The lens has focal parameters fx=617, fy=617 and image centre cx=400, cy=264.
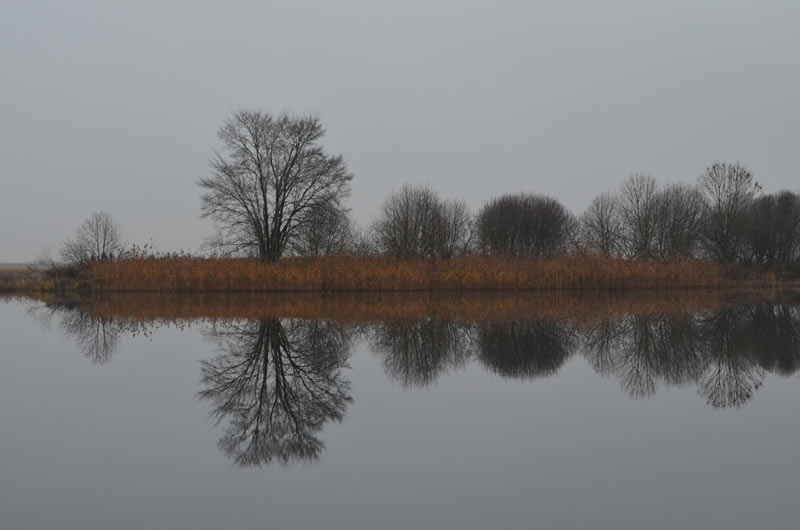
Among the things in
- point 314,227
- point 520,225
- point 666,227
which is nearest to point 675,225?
point 666,227

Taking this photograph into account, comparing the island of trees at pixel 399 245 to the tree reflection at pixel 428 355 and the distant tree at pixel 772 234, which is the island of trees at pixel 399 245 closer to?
the distant tree at pixel 772 234

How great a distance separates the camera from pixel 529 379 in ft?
25.3

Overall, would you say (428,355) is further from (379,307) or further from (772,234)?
(772,234)

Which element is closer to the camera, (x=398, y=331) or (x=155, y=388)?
(x=155, y=388)

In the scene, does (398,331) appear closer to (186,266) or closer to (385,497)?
(385,497)

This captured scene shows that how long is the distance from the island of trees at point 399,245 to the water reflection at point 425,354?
10.3 metres

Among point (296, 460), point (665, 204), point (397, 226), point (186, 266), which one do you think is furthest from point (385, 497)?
point (665, 204)

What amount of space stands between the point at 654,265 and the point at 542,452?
25.9 meters

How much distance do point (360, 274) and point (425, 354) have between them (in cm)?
1597

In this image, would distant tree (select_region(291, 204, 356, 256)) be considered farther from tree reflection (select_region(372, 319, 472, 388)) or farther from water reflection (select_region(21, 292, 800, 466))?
tree reflection (select_region(372, 319, 472, 388))

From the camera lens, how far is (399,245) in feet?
139

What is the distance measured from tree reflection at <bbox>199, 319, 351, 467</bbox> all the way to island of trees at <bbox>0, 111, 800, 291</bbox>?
14163mm

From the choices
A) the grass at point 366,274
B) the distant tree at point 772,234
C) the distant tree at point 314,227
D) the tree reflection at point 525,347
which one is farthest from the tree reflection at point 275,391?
the distant tree at point 772,234

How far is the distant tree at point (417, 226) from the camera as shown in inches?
1677
